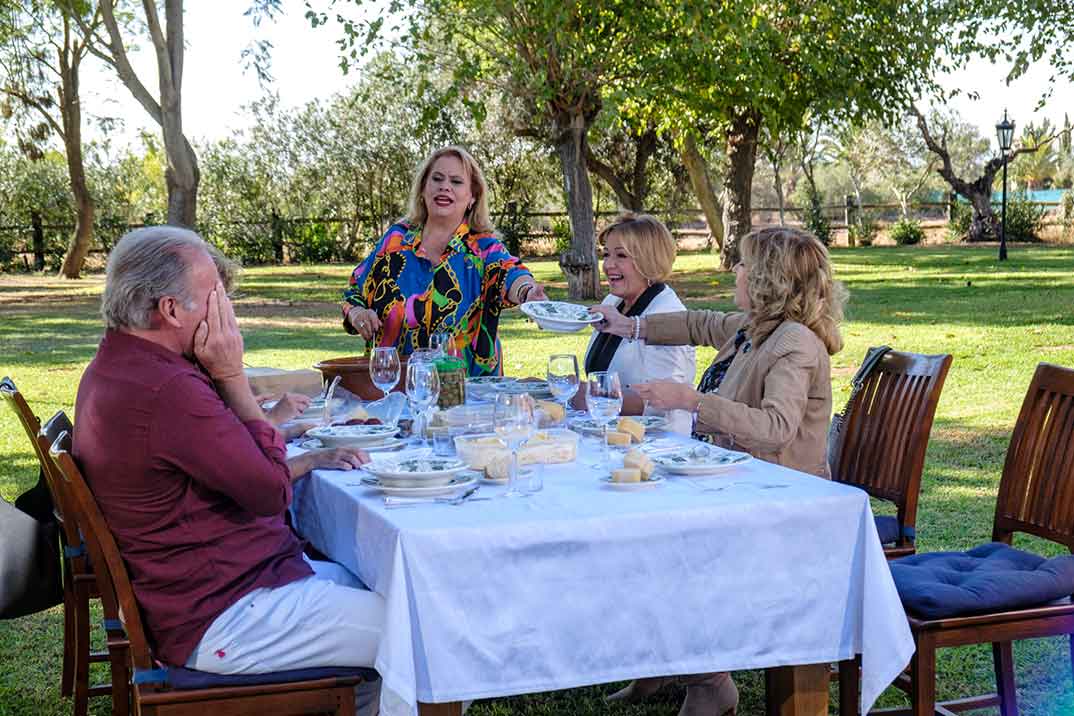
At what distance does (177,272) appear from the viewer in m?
2.89

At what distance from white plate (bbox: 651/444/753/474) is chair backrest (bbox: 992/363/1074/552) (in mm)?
994

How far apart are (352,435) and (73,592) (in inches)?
47.1

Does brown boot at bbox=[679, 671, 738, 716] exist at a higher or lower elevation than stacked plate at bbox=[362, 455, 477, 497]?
lower

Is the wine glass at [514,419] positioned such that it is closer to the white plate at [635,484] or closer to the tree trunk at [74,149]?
the white plate at [635,484]

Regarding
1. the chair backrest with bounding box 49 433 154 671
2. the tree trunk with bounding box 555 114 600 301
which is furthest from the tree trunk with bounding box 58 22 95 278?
the chair backrest with bounding box 49 433 154 671

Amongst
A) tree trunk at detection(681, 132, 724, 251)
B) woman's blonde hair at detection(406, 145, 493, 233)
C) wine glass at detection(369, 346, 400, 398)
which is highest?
tree trunk at detection(681, 132, 724, 251)

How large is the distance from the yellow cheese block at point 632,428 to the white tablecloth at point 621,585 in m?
0.51

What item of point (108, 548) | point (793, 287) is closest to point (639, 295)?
point (793, 287)

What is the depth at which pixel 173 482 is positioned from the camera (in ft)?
9.14

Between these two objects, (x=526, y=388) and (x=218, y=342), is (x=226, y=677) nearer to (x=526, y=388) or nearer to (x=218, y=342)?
(x=218, y=342)

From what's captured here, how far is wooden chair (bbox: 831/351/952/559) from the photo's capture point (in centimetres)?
399

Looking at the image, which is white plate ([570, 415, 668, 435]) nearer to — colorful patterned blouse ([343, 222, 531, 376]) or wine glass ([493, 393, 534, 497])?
wine glass ([493, 393, 534, 497])

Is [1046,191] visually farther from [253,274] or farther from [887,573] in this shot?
[887,573]

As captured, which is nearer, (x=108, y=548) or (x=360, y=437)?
(x=108, y=548)
